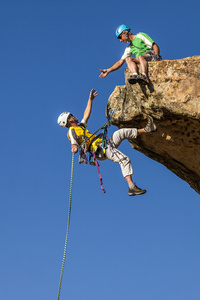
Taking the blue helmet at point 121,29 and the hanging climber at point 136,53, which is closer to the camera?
the hanging climber at point 136,53

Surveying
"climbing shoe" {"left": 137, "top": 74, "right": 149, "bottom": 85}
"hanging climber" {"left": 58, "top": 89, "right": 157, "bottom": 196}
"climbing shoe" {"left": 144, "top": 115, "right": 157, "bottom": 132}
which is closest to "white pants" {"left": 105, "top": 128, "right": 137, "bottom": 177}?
"hanging climber" {"left": 58, "top": 89, "right": 157, "bottom": 196}

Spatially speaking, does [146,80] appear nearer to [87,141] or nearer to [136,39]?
[136,39]

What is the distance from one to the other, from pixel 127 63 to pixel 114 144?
177 centimetres

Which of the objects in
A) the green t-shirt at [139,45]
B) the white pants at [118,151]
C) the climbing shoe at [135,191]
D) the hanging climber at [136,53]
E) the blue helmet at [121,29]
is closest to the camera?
the climbing shoe at [135,191]

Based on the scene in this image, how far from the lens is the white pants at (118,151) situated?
1159 cm

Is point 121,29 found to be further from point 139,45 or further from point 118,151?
point 118,151

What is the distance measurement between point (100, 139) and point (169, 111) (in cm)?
175

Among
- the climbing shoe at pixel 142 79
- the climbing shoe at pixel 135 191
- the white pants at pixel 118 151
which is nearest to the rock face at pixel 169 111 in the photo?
the climbing shoe at pixel 142 79

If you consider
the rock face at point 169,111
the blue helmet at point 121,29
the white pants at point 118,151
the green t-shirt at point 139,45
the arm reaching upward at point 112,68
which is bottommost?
the white pants at point 118,151

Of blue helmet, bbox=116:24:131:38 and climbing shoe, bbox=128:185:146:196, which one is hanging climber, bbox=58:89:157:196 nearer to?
climbing shoe, bbox=128:185:146:196

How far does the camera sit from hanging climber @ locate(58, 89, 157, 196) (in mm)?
11645

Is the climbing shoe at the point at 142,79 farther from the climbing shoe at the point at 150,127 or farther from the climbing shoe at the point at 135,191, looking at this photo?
the climbing shoe at the point at 135,191

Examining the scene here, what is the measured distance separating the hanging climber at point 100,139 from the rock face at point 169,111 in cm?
51

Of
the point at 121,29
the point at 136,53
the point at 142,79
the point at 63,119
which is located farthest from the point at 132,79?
the point at 63,119
